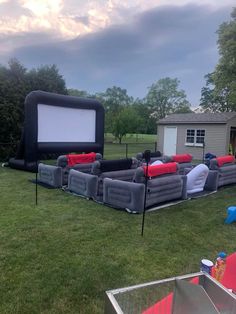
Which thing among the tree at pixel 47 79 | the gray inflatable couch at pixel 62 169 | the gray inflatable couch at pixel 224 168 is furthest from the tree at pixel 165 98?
the gray inflatable couch at pixel 62 169

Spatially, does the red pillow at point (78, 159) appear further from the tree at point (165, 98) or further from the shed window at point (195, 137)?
the tree at point (165, 98)

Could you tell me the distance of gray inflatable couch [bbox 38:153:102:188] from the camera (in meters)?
8.35

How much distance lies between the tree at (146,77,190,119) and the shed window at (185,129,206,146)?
28.6 metres

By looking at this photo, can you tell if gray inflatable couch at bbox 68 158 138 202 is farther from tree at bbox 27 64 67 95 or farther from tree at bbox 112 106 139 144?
tree at bbox 112 106 139 144

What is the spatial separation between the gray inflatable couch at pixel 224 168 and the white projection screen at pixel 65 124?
651cm

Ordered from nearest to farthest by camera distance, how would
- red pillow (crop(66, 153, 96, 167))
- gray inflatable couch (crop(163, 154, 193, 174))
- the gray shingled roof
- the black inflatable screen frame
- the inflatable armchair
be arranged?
the inflatable armchair
red pillow (crop(66, 153, 96, 167))
gray inflatable couch (crop(163, 154, 193, 174))
the black inflatable screen frame
the gray shingled roof

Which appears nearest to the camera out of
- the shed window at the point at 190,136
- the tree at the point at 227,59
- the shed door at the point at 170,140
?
the tree at the point at 227,59

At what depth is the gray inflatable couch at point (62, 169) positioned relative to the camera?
835cm

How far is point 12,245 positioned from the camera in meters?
4.24

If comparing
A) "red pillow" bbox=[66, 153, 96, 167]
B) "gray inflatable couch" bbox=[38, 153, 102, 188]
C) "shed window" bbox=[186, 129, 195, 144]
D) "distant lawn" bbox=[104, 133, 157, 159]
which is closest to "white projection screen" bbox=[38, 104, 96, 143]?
"gray inflatable couch" bbox=[38, 153, 102, 188]

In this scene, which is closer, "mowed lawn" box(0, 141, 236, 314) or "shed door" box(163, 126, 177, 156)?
"mowed lawn" box(0, 141, 236, 314)

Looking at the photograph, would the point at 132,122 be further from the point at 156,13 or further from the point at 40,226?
the point at 40,226

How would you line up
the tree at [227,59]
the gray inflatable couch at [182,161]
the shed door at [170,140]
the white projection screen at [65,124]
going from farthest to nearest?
the shed door at [170,140] < the tree at [227,59] < the white projection screen at [65,124] < the gray inflatable couch at [182,161]

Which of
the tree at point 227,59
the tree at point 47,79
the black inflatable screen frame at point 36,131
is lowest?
the black inflatable screen frame at point 36,131
